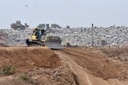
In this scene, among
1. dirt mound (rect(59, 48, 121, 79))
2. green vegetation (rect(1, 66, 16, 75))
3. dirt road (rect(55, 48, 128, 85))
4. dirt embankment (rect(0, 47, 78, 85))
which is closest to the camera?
green vegetation (rect(1, 66, 16, 75))

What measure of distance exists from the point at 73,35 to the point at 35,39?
1841 centimetres

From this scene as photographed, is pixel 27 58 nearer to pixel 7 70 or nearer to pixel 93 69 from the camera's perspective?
pixel 7 70

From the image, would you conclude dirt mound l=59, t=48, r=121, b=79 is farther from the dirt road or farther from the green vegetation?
the green vegetation

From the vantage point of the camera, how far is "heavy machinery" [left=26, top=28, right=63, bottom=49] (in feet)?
81.3

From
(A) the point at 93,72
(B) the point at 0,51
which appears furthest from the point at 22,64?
(A) the point at 93,72

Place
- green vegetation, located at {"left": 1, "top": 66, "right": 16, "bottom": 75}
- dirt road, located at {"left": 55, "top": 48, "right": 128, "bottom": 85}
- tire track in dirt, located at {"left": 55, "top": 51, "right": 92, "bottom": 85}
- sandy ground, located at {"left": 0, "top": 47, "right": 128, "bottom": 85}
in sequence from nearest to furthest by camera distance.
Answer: green vegetation, located at {"left": 1, "top": 66, "right": 16, "bottom": 75}, sandy ground, located at {"left": 0, "top": 47, "right": 128, "bottom": 85}, tire track in dirt, located at {"left": 55, "top": 51, "right": 92, "bottom": 85}, dirt road, located at {"left": 55, "top": 48, "right": 128, "bottom": 85}

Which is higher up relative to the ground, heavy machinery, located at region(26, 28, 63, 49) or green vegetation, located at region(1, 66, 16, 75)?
heavy machinery, located at region(26, 28, 63, 49)

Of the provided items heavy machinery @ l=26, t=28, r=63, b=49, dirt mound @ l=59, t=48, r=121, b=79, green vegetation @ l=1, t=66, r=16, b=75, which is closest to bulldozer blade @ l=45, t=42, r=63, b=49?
heavy machinery @ l=26, t=28, r=63, b=49

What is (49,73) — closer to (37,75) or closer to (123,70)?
(37,75)

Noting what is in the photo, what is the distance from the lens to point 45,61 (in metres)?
17.0

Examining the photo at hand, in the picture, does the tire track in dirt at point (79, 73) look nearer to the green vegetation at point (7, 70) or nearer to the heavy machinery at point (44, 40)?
the green vegetation at point (7, 70)

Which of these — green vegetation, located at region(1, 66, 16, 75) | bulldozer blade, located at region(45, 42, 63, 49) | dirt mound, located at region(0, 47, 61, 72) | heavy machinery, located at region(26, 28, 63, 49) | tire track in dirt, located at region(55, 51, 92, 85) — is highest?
heavy machinery, located at region(26, 28, 63, 49)

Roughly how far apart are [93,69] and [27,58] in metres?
5.12

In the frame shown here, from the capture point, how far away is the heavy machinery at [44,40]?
2477cm
